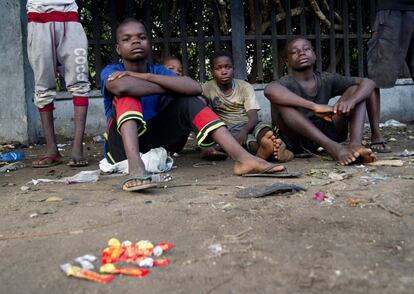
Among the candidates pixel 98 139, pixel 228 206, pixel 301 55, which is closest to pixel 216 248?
pixel 228 206

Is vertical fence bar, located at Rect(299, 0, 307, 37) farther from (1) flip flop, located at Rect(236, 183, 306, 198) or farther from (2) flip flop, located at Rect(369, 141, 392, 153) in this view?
(1) flip flop, located at Rect(236, 183, 306, 198)

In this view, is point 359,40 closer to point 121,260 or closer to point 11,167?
point 11,167

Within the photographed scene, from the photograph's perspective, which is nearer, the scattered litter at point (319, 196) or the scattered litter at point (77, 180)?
the scattered litter at point (319, 196)

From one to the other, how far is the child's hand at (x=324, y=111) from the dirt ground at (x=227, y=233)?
0.59 m

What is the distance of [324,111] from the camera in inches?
148

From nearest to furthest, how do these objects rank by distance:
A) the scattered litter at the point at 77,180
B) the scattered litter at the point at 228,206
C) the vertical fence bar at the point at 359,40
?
the scattered litter at the point at 228,206, the scattered litter at the point at 77,180, the vertical fence bar at the point at 359,40

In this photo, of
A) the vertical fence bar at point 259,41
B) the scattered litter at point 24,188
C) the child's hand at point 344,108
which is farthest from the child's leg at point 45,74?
the vertical fence bar at point 259,41

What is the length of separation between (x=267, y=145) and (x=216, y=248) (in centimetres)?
201

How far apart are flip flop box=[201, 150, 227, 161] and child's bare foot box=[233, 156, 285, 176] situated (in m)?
0.93

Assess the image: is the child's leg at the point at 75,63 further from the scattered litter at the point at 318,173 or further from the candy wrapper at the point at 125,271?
the candy wrapper at the point at 125,271

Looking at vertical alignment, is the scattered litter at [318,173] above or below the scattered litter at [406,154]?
above

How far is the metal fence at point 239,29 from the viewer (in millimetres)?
6598

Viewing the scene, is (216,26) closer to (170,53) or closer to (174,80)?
(170,53)

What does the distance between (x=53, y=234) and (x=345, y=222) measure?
49.3 inches
